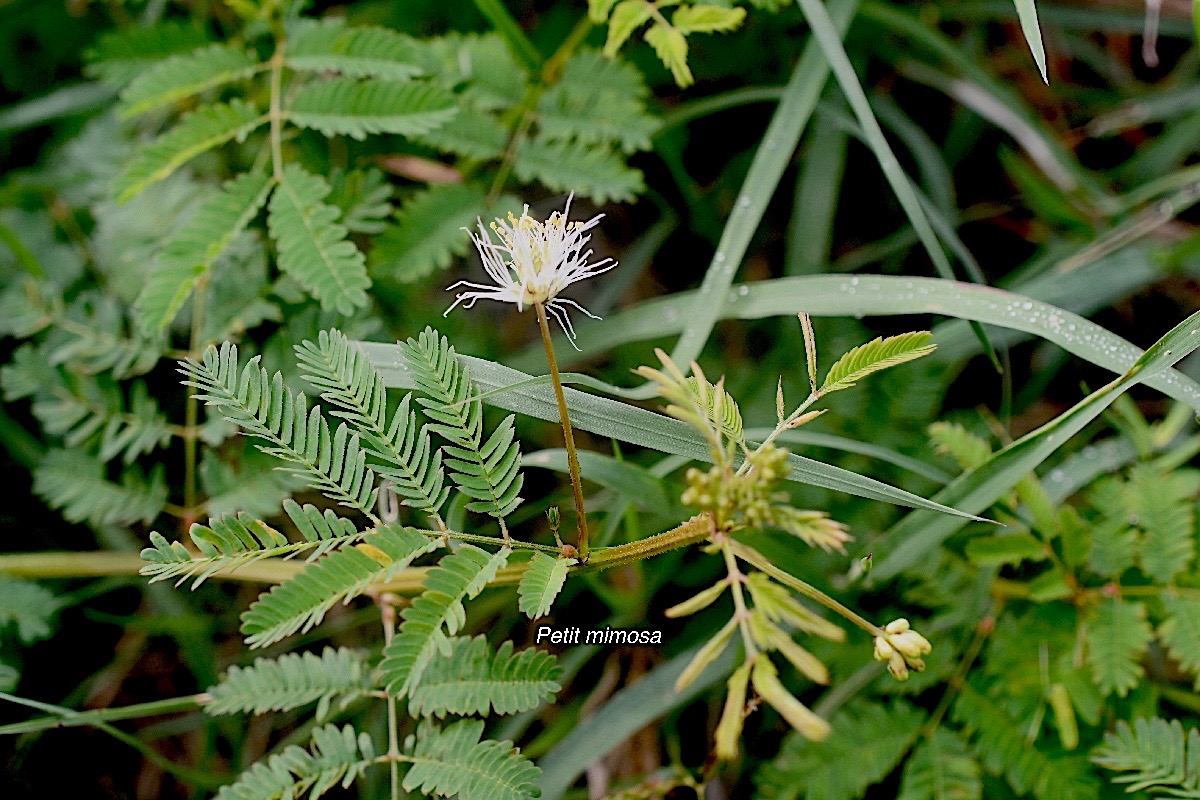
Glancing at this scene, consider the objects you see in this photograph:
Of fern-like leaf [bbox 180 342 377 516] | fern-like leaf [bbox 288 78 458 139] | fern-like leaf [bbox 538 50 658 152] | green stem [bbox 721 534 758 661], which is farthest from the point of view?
fern-like leaf [bbox 538 50 658 152]

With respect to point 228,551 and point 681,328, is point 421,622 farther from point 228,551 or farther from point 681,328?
point 681,328

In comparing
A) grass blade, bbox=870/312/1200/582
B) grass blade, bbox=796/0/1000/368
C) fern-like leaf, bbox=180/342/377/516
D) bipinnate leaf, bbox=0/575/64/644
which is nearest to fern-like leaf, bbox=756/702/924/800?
grass blade, bbox=870/312/1200/582

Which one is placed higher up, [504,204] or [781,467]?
[504,204]

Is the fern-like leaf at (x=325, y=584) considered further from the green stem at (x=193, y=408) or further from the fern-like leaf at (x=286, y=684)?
the green stem at (x=193, y=408)

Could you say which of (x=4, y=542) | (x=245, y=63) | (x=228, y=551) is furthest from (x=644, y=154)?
(x=4, y=542)

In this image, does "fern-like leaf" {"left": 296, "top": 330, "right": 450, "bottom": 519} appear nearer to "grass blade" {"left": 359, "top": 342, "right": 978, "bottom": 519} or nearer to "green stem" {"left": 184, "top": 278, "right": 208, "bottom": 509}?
"grass blade" {"left": 359, "top": 342, "right": 978, "bottom": 519}

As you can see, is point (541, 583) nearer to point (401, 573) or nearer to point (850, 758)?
point (401, 573)

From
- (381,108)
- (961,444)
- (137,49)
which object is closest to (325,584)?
(381,108)
